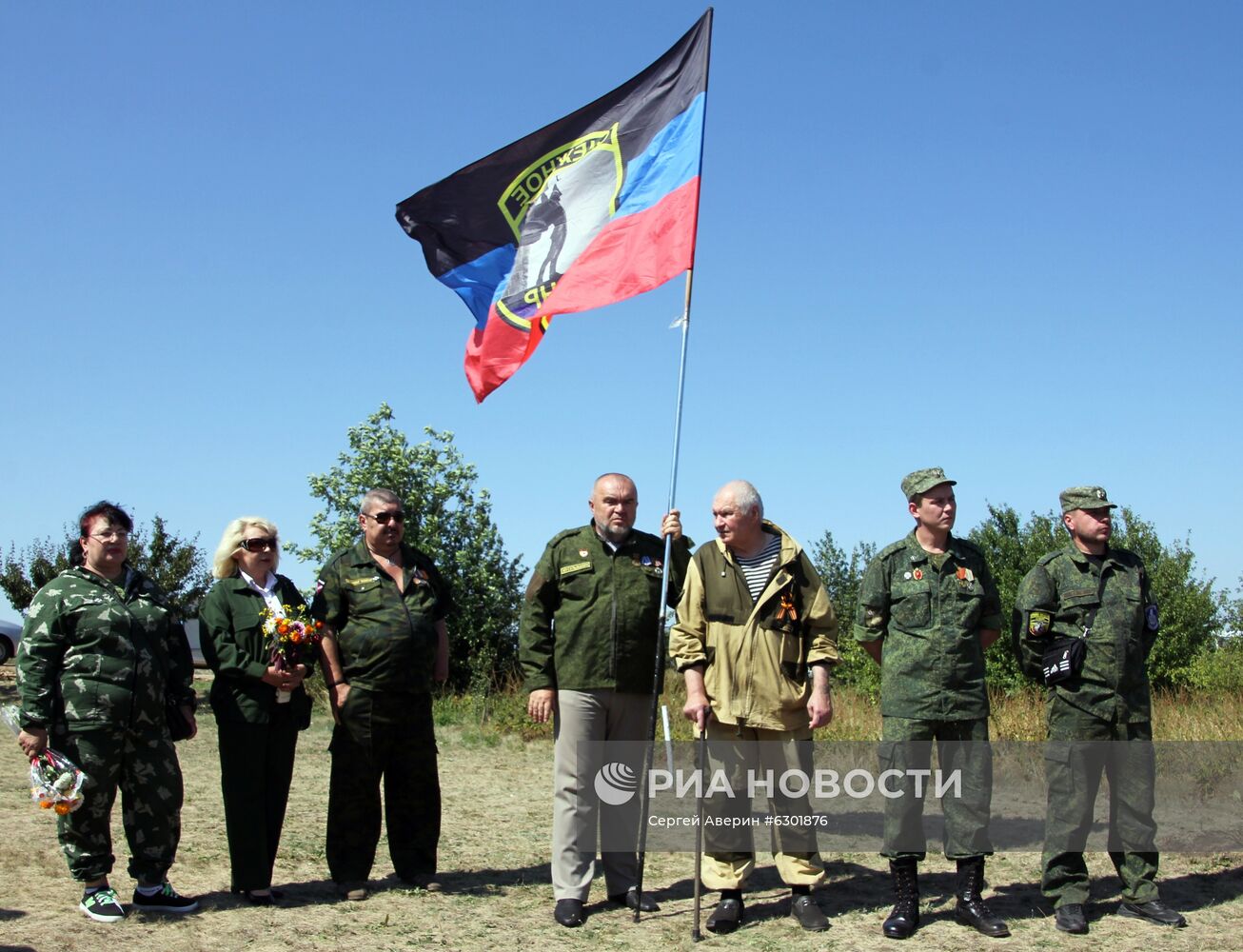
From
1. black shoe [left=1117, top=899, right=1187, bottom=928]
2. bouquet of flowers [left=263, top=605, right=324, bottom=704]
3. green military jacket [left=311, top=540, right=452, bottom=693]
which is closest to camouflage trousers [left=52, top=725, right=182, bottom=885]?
bouquet of flowers [left=263, top=605, right=324, bottom=704]

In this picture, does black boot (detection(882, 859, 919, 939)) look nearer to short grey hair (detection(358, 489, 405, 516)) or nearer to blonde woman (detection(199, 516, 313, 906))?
blonde woman (detection(199, 516, 313, 906))

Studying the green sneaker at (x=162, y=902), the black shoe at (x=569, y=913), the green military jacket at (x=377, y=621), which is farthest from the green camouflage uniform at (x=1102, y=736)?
the green sneaker at (x=162, y=902)

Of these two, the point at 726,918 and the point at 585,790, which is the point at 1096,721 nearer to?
the point at 726,918

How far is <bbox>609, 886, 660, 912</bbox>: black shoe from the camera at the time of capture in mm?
5664

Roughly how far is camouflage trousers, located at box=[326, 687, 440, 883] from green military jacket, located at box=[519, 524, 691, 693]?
2.56 feet

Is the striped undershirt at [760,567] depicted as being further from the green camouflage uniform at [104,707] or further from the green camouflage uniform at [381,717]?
the green camouflage uniform at [104,707]

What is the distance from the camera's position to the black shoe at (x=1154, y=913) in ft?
17.6

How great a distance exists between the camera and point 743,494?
559cm

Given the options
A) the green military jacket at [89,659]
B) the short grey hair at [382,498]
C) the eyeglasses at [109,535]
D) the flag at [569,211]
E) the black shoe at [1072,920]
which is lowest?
the black shoe at [1072,920]

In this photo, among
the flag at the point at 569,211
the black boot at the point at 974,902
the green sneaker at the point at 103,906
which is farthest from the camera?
the flag at the point at 569,211

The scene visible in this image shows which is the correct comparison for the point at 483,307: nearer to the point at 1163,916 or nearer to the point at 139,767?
the point at 139,767

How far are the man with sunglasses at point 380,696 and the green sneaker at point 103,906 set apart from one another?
1052mm

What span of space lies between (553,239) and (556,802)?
3200 mm

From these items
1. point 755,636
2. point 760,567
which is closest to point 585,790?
point 755,636
